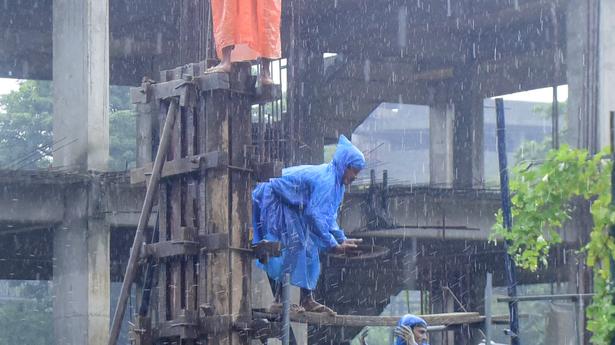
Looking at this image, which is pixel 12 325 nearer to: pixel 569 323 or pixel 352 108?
pixel 352 108

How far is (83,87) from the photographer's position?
A: 25688 millimetres

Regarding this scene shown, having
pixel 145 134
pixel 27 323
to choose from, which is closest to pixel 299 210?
pixel 145 134

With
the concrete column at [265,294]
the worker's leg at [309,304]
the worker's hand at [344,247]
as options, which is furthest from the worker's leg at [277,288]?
the concrete column at [265,294]

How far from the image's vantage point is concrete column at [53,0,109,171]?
25625 millimetres

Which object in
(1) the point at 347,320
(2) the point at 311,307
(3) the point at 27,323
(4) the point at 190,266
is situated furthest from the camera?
(3) the point at 27,323

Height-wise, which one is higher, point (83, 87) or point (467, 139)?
point (83, 87)

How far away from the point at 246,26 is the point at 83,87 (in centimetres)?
1530

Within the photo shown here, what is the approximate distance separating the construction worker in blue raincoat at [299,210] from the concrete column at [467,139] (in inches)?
1036

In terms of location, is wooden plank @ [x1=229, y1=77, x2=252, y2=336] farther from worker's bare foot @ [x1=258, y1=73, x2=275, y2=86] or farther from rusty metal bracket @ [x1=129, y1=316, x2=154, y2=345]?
rusty metal bracket @ [x1=129, y1=316, x2=154, y2=345]

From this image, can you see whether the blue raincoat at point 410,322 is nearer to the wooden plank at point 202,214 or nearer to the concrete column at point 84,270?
the wooden plank at point 202,214

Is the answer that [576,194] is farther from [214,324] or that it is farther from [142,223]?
[142,223]

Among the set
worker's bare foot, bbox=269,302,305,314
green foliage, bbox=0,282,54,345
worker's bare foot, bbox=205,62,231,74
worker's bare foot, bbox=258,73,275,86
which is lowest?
green foliage, bbox=0,282,54,345

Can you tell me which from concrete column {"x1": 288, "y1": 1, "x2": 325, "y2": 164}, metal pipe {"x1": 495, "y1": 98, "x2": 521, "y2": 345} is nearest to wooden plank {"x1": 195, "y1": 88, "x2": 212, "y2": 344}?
metal pipe {"x1": 495, "y1": 98, "x2": 521, "y2": 345}

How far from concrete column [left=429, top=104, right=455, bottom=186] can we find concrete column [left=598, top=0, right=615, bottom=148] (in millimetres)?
10359
